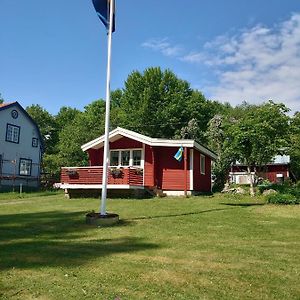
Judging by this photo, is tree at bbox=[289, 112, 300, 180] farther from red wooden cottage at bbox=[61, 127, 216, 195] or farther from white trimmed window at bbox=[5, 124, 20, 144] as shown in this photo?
white trimmed window at bbox=[5, 124, 20, 144]

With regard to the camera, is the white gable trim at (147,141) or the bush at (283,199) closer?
the bush at (283,199)

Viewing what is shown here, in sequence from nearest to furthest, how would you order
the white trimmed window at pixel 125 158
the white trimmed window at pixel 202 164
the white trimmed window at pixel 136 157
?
the white trimmed window at pixel 136 157 → the white trimmed window at pixel 125 158 → the white trimmed window at pixel 202 164

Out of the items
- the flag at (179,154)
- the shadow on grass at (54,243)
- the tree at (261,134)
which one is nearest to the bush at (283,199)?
the tree at (261,134)

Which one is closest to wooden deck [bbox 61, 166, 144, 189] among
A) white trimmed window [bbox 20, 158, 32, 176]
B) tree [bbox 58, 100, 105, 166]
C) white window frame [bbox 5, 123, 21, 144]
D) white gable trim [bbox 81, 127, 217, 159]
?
white gable trim [bbox 81, 127, 217, 159]

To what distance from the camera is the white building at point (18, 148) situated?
3431cm

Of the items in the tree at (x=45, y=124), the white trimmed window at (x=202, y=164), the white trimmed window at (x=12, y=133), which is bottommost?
the white trimmed window at (x=202, y=164)

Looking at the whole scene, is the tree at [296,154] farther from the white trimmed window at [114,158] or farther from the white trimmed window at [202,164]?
the white trimmed window at [114,158]

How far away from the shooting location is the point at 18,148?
119 ft

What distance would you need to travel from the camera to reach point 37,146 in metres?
39.0

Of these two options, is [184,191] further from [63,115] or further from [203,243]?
[63,115]

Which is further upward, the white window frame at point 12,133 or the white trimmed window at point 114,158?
the white window frame at point 12,133

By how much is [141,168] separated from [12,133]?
55.4 feet

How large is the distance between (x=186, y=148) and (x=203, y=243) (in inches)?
561

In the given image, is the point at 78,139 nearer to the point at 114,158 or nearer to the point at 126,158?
the point at 114,158
